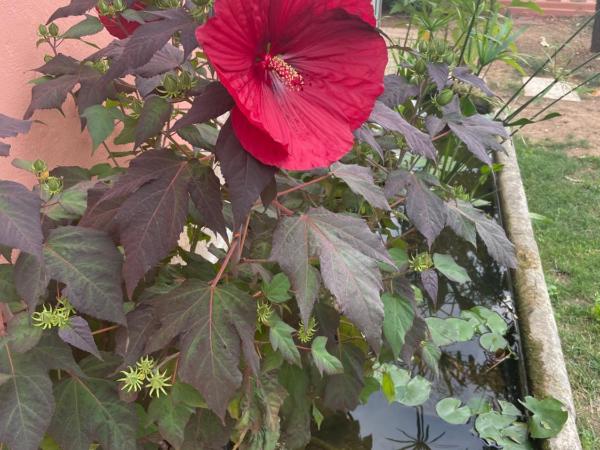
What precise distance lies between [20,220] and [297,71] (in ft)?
1.44

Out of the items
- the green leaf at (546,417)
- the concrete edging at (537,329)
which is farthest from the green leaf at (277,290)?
the green leaf at (546,417)

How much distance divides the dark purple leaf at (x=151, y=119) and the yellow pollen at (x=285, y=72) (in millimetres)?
206

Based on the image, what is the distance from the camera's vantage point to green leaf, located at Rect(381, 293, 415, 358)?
4.20 feet

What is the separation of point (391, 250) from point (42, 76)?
34.1 inches

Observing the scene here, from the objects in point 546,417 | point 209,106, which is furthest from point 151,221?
point 546,417

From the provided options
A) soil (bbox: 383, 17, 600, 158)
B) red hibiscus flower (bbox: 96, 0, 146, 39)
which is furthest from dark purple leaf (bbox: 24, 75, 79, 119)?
soil (bbox: 383, 17, 600, 158)

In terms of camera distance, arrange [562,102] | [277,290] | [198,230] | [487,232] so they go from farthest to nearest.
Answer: [562,102] → [487,232] → [198,230] → [277,290]

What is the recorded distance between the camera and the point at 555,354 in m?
1.89

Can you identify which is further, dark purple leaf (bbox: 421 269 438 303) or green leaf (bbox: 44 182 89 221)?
dark purple leaf (bbox: 421 269 438 303)

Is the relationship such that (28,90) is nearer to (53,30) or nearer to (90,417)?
(53,30)

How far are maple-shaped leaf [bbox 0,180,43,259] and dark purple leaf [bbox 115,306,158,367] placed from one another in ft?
0.88

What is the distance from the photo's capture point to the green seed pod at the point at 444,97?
1432 mm

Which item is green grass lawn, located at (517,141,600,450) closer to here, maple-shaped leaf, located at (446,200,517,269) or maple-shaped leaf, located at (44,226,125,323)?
maple-shaped leaf, located at (446,200,517,269)

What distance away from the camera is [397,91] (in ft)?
4.74
